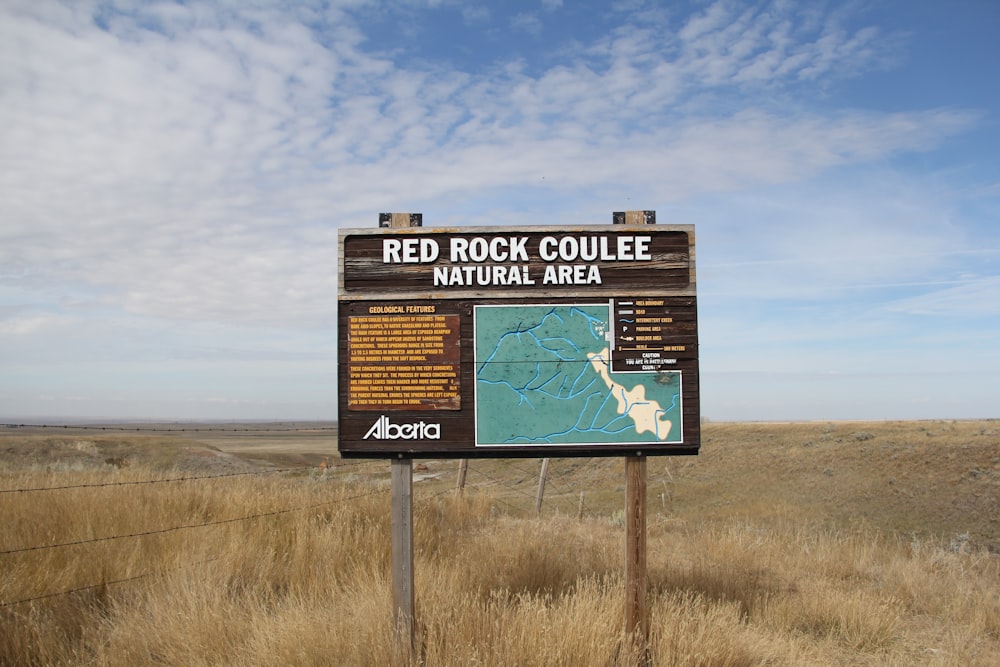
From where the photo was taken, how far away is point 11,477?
9055 mm

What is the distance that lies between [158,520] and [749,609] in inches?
241

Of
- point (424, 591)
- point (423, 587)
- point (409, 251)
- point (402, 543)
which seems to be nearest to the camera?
point (402, 543)

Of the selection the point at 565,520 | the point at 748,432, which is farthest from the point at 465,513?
the point at 748,432

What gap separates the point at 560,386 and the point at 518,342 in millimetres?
452

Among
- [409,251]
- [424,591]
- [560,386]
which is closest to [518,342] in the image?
[560,386]

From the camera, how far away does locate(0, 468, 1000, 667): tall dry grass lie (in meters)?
4.67

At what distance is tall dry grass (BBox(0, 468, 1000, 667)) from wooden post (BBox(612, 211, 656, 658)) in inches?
6.1

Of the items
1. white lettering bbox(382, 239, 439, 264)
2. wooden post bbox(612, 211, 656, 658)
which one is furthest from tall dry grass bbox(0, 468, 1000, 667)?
white lettering bbox(382, 239, 439, 264)

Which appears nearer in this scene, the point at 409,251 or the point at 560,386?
the point at 560,386

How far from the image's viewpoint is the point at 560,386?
5.21m

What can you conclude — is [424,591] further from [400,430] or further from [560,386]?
[560,386]

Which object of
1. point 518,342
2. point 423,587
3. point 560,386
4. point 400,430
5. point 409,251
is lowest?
point 423,587

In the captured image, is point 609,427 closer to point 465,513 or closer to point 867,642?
point 867,642

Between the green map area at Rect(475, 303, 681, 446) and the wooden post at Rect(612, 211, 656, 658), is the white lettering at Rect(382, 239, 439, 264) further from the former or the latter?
the wooden post at Rect(612, 211, 656, 658)
